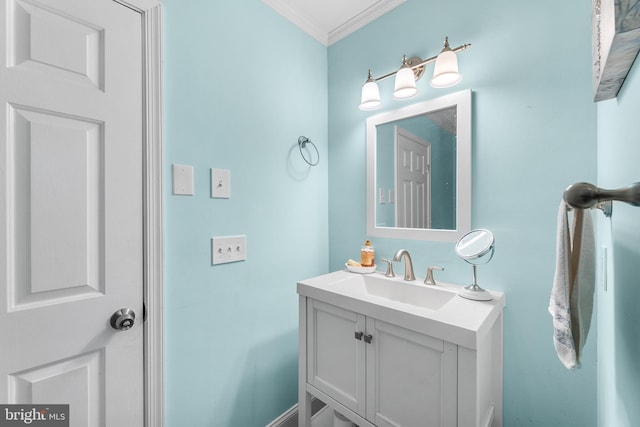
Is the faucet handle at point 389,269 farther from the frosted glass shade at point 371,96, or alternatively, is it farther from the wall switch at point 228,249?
the frosted glass shade at point 371,96

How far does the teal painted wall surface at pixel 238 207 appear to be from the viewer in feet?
3.67

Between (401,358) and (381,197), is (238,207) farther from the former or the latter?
(401,358)

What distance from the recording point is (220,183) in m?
1.25

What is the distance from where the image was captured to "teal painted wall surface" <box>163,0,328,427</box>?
112cm

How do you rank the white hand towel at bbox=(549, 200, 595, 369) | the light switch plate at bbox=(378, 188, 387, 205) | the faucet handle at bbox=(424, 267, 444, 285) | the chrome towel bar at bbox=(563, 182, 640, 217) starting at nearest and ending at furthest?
the chrome towel bar at bbox=(563, 182, 640, 217) → the white hand towel at bbox=(549, 200, 595, 369) → the faucet handle at bbox=(424, 267, 444, 285) → the light switch plate at bbox=(378, 188, 387, 205)

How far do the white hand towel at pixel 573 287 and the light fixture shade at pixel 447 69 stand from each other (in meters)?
0.93

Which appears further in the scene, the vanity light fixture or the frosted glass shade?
the frosted glass shade

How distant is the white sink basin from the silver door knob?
87cm

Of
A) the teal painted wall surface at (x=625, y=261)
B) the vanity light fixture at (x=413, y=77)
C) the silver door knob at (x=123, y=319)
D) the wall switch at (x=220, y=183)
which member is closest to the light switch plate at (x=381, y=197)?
the vanity light fixture at (x=413, y=77)

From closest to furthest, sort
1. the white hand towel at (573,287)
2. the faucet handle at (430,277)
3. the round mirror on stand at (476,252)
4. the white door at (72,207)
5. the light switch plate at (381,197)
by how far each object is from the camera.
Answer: the white hand towel at (573,287) < the white door at (72,207) < the round mirror on stand at (476,252) < the faucet handle at (430,277) < the light switch plate at (381,197)

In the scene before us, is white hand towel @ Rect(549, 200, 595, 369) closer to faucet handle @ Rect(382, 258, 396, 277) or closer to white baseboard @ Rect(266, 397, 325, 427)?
faucet handle @ Rect(382, 258, 396, 277)

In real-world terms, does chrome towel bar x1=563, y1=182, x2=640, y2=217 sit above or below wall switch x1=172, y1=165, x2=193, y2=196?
below

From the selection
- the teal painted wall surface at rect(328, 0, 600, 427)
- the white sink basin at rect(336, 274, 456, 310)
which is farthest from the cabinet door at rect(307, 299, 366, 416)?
the teal painted wall surface at rect(328, 0, 600, 427)

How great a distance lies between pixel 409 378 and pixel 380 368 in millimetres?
115
